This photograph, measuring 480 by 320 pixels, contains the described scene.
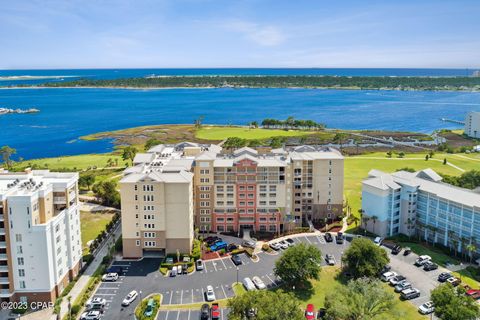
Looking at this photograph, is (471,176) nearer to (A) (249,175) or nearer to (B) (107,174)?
(A) (249,175)

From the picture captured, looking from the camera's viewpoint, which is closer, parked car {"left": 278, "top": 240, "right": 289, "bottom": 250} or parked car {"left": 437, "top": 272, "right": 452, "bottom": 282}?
parked car {"left": 437, "top": 272, "right": 452, "bottom": 282}

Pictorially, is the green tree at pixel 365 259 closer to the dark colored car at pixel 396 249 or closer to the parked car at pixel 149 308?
the dark colored car at pixel 396 249

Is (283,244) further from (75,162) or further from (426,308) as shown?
(75,162)

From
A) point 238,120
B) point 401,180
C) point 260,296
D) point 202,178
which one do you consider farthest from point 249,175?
point 238,120

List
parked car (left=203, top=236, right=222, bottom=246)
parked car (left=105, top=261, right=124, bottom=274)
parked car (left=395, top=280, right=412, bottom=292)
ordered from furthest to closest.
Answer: parked car (left=203, top=236, right=222, bottom=246) → parked car (left=105, top=261, right=124, bottom=274) → parked car (left=395, top=280, right=412, bottom=292)

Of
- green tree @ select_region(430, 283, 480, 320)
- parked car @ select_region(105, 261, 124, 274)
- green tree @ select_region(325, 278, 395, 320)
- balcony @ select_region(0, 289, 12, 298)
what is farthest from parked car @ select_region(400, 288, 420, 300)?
balcony @ select_region(0, 289, 12, 298)

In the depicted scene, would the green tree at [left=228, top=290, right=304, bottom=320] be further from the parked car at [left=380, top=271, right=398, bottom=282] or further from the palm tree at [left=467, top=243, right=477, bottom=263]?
the palm tree at [left=467, top=243, right=477, bottom=263]
